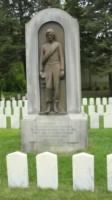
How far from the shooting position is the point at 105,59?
94.0 ft

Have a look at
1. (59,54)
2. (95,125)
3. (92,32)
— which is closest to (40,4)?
Answer: (92,32)

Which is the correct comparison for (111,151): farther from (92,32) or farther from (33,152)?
(92,32)

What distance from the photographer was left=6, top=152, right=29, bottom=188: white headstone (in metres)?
5.71

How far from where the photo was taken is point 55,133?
26.5ft

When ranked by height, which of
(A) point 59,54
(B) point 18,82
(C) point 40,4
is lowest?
(B) point 18,82

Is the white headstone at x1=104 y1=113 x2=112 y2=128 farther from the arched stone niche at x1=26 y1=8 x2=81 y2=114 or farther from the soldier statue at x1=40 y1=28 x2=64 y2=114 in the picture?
the soldier statue at x1=40 y1=28 x2=64 y2=114

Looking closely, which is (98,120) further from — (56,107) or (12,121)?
(56,107)

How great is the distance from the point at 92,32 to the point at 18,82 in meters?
5.86

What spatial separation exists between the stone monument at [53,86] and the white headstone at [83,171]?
225 centimetres

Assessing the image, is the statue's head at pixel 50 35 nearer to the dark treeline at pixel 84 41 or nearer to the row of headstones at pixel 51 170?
the row of headstones at pixel 51 170

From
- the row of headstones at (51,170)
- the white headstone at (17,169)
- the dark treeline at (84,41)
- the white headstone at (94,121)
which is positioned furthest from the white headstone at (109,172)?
the dark treeline at (84,41)

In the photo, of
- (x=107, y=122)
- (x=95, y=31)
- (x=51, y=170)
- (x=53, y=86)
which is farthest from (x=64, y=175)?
(x=95, y=31)

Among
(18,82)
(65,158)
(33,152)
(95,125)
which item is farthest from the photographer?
(18,82)

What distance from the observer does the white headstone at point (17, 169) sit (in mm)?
5715
